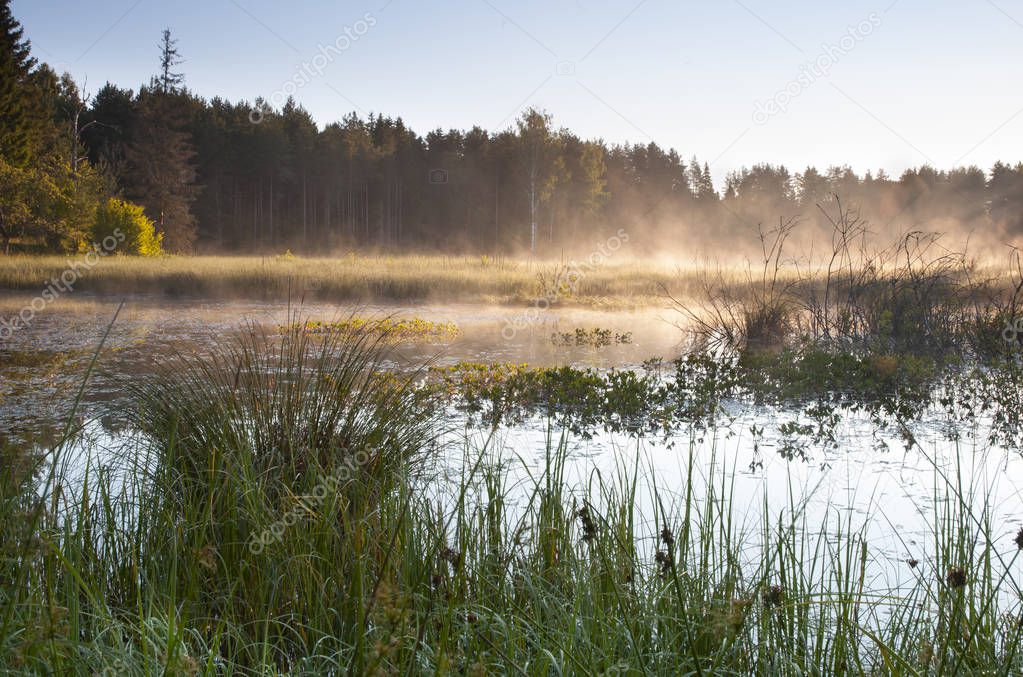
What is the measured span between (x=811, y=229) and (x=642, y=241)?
9.70 metres

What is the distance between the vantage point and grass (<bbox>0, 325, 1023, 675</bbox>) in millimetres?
1663

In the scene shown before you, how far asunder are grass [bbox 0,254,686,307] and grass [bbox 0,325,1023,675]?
42.1ft

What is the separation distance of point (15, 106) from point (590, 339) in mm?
26462

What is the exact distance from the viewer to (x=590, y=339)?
392 inches

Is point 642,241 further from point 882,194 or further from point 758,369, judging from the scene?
point 758,369

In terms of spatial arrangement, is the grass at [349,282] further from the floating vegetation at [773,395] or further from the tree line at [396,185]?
the tree line at [396,185]

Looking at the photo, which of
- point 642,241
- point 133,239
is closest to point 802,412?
point 133,239

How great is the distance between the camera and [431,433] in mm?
3865

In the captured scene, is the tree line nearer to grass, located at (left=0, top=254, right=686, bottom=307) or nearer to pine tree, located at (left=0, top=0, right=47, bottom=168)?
pine tree, located at (left=0, top=0, right=47, bottom=168)

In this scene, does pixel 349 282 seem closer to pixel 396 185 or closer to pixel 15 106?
pixel 15 106
